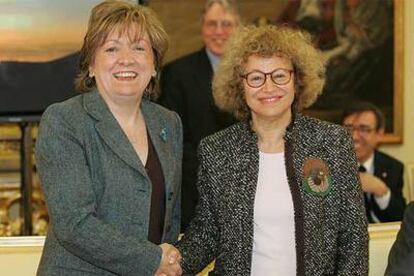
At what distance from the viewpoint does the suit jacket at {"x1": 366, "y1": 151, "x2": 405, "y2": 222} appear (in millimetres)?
4176

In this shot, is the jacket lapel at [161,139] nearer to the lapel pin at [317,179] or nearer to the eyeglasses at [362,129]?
the lapel pin at [317,179]

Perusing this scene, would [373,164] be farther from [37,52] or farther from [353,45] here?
[37,52]

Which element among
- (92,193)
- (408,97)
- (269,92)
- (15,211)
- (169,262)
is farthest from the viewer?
(408,97)

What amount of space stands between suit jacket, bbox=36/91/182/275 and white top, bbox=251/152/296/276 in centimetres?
30


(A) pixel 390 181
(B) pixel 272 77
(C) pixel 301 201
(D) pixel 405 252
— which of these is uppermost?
(B) pixel 272 77

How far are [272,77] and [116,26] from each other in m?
0.52

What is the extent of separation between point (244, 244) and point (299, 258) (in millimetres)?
175

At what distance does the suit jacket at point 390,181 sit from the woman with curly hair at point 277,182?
5.62 ft

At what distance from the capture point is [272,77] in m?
2.49

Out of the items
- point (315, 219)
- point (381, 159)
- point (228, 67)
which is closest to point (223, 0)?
point (381, 159)

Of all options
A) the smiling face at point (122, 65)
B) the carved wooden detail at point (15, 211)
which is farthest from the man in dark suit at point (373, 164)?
the smiling face at point (122, 65)

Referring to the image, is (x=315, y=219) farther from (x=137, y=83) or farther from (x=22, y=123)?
(x=22, y=123)

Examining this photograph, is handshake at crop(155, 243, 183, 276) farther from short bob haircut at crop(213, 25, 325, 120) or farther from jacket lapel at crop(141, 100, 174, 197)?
short bob haircut at crop(213, 25, 325, 120)

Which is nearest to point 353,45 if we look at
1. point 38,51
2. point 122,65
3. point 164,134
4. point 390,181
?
point 390,181
